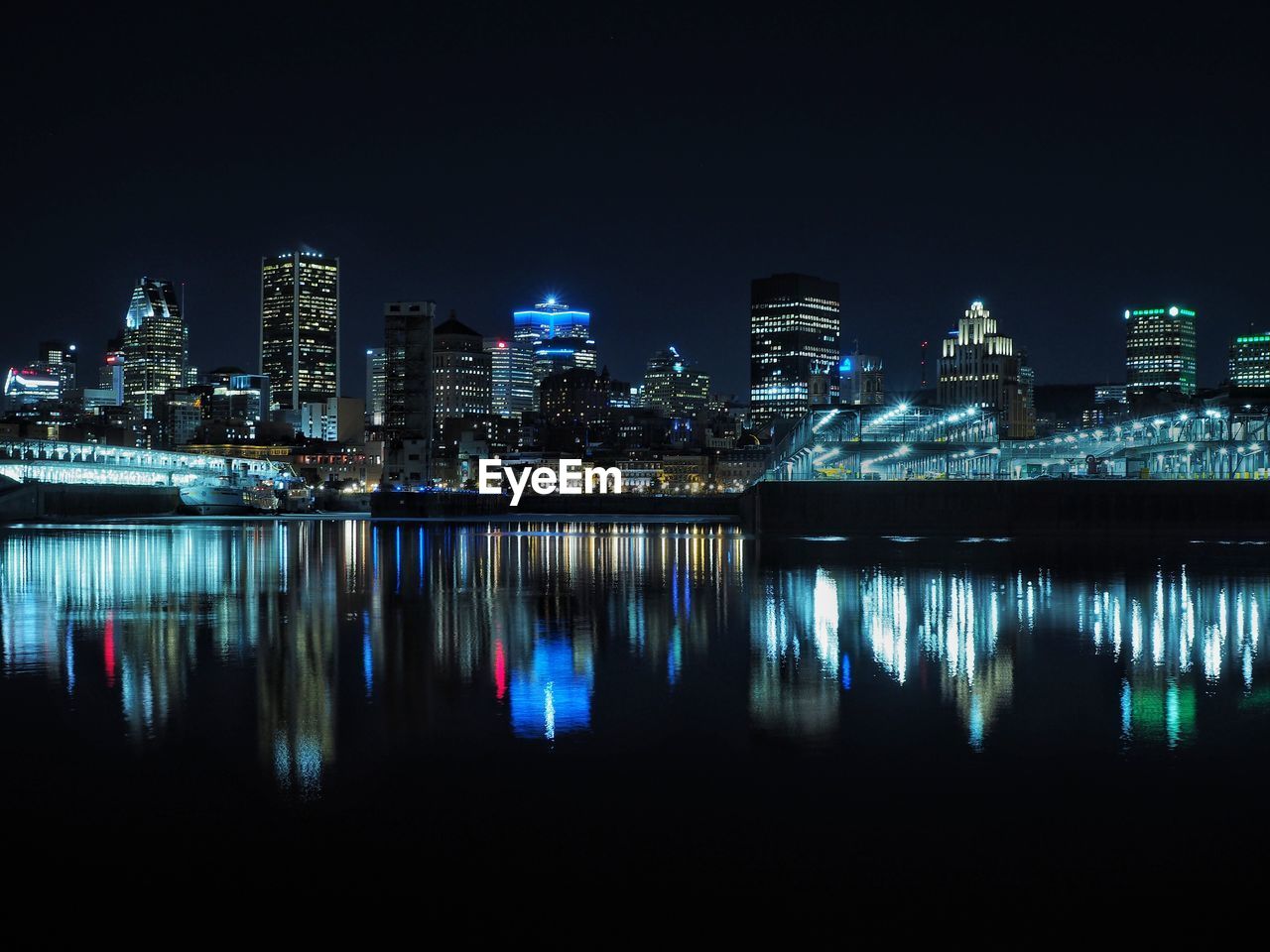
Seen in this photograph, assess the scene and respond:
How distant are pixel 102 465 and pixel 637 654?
115825 millimetres

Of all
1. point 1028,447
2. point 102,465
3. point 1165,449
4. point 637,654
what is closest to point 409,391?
point 102,465

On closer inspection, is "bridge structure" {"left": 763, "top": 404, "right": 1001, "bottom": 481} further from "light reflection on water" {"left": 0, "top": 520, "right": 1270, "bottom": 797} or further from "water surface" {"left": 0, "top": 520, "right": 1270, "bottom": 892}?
"water surface" {"left": 0, "top": 520, "right": 1270, "bottom": 892}

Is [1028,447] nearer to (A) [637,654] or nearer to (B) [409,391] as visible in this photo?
(B) [409,391]

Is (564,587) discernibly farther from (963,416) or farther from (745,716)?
(963,416)

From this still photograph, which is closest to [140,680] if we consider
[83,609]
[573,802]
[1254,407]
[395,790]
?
[395,790]

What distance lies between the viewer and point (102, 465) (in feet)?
404

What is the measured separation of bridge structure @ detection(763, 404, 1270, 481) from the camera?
84812 mm

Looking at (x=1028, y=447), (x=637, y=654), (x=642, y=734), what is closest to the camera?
(x=642, y=734)

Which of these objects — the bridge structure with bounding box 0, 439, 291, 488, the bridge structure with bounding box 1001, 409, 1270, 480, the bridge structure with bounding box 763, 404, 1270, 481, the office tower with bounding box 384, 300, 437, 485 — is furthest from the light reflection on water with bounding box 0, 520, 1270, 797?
the office tower with bounding box 384, 300, 437, 485

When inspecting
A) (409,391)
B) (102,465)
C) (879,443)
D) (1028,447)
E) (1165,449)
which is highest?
(409,391)

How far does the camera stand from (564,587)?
30969 millimetres

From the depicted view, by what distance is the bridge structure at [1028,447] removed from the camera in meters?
84.8

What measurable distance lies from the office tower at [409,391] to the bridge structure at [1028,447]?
5793cm

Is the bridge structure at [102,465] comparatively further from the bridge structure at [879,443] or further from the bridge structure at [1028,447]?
the bridge structure at [1028,447]
